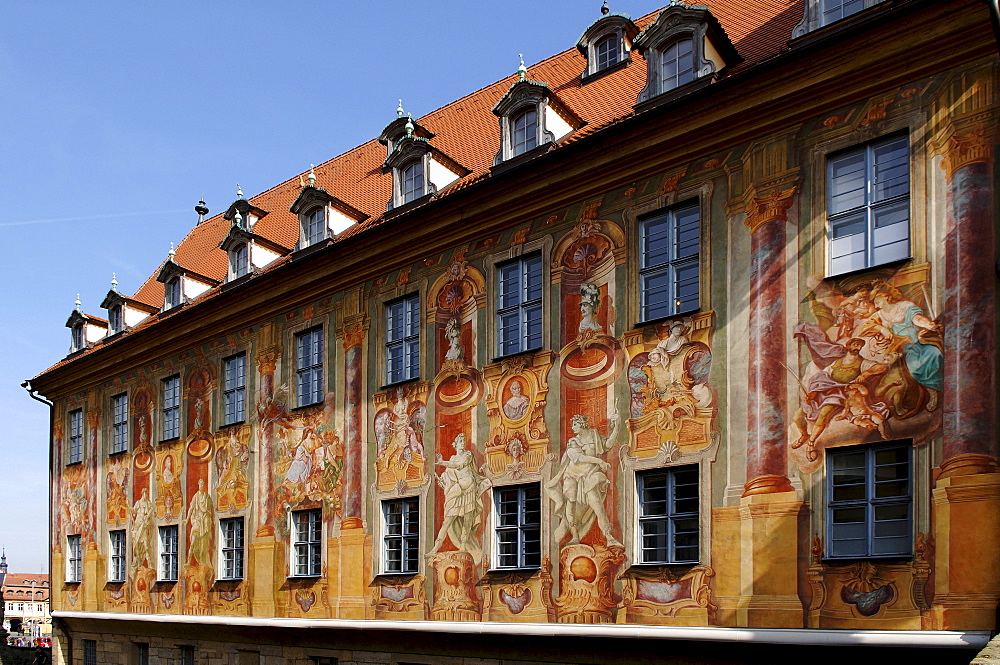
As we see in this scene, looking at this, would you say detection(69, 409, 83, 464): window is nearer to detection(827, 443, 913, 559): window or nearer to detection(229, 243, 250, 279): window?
detection(229, 243, 250, 279): window

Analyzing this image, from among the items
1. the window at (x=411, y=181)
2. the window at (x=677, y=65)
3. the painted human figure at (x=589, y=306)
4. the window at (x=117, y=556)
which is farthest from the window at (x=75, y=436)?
the window at (x=677, y=65)

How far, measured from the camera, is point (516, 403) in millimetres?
15164

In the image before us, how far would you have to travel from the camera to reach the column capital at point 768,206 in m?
12.7

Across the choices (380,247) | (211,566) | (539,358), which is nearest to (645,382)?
(539,358)

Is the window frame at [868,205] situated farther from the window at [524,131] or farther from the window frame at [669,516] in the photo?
the window at [524,131]

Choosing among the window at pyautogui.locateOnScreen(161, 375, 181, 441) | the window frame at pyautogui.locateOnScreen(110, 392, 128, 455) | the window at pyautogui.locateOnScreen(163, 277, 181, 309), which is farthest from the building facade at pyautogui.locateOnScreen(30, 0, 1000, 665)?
the window frame at pyautogui.locateOnScreen(110, 392, 128, 455)

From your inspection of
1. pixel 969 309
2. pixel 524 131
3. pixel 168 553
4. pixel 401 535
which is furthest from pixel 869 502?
pixel 168 553

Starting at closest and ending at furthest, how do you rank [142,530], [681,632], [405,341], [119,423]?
1. [681,632]
2. [405,341]
3. [142,530]
4. [119,423]

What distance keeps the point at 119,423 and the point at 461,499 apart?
37.8 feet

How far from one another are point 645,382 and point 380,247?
228 inches

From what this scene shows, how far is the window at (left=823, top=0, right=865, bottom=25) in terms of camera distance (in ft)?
41.3

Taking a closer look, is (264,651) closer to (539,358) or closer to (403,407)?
(403,407)

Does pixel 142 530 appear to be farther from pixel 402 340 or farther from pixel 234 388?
pixel 402 340

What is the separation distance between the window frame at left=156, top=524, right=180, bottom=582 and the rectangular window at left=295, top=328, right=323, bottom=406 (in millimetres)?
4668
